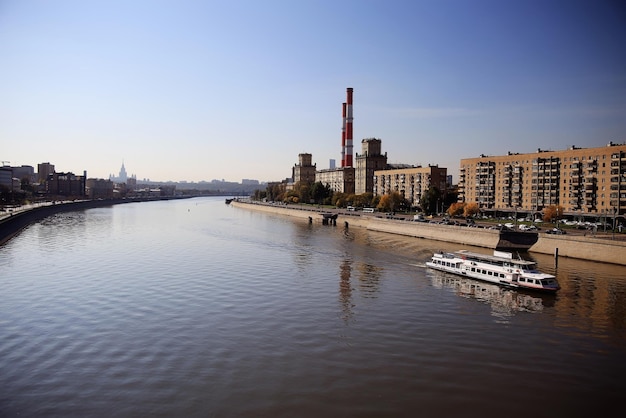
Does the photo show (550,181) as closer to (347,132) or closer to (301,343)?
(347,132)

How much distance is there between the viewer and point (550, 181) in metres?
65.6

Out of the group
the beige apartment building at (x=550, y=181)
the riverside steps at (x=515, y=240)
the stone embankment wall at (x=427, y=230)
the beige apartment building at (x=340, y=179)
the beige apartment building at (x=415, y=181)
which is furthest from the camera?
the beige apartment building at (x=340, y=179)

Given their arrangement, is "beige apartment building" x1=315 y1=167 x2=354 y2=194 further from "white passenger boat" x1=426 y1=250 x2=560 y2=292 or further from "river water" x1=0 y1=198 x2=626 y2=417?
"river water" x1=0 y1=198 x2=626 y2=417

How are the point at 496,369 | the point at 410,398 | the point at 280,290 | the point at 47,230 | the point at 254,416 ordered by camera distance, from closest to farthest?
the point at 254,416, the point at 410,398, the point at 496,369, the point at 280,290, the point at 47,230

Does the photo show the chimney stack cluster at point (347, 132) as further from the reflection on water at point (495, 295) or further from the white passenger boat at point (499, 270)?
the reflection on water at point (495, 295)

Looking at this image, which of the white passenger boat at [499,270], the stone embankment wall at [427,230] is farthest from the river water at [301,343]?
the stone embankment wall at [427,230]

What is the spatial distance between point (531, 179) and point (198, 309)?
5881cm

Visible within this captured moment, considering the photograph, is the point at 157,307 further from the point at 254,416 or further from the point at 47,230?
the point at 47,230

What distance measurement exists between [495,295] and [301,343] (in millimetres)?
14017

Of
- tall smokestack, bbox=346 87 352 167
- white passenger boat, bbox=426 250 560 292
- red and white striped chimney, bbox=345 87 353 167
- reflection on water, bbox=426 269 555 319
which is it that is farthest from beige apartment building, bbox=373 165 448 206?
reflection on water, bbox=426 269 555 319

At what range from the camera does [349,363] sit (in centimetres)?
1627

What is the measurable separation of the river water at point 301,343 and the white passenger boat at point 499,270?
83cm

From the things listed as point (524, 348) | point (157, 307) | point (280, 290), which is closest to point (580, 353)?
point (524, 348)

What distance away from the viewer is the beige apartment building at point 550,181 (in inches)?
2263
